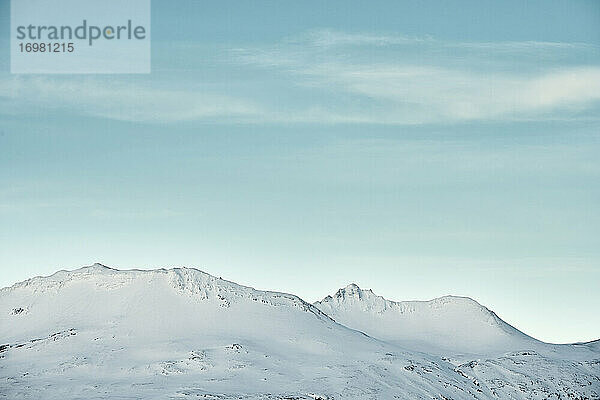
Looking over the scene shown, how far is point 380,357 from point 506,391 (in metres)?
16.3

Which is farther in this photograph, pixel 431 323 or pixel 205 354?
pixel 431 323

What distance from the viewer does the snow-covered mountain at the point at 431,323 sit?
147500mm

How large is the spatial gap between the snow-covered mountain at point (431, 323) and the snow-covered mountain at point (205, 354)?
20334 mm

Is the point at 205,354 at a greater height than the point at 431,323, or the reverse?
the point at 431,323

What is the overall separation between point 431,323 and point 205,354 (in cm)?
8033

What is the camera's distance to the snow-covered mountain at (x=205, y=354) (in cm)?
8431

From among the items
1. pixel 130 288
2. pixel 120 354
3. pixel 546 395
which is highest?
pixel 130 288

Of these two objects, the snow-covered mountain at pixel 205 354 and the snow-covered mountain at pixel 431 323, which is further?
the snow-covered mountain at pixel 431 323

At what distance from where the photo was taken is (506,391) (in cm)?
10056

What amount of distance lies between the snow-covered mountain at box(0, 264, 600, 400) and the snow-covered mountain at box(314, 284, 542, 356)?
20334mm

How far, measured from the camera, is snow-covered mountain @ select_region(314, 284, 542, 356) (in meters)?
148

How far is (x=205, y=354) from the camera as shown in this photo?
92.7 m

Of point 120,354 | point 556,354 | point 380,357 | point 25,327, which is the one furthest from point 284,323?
point 556,354

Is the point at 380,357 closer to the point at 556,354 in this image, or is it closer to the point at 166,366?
the point at 166,366
